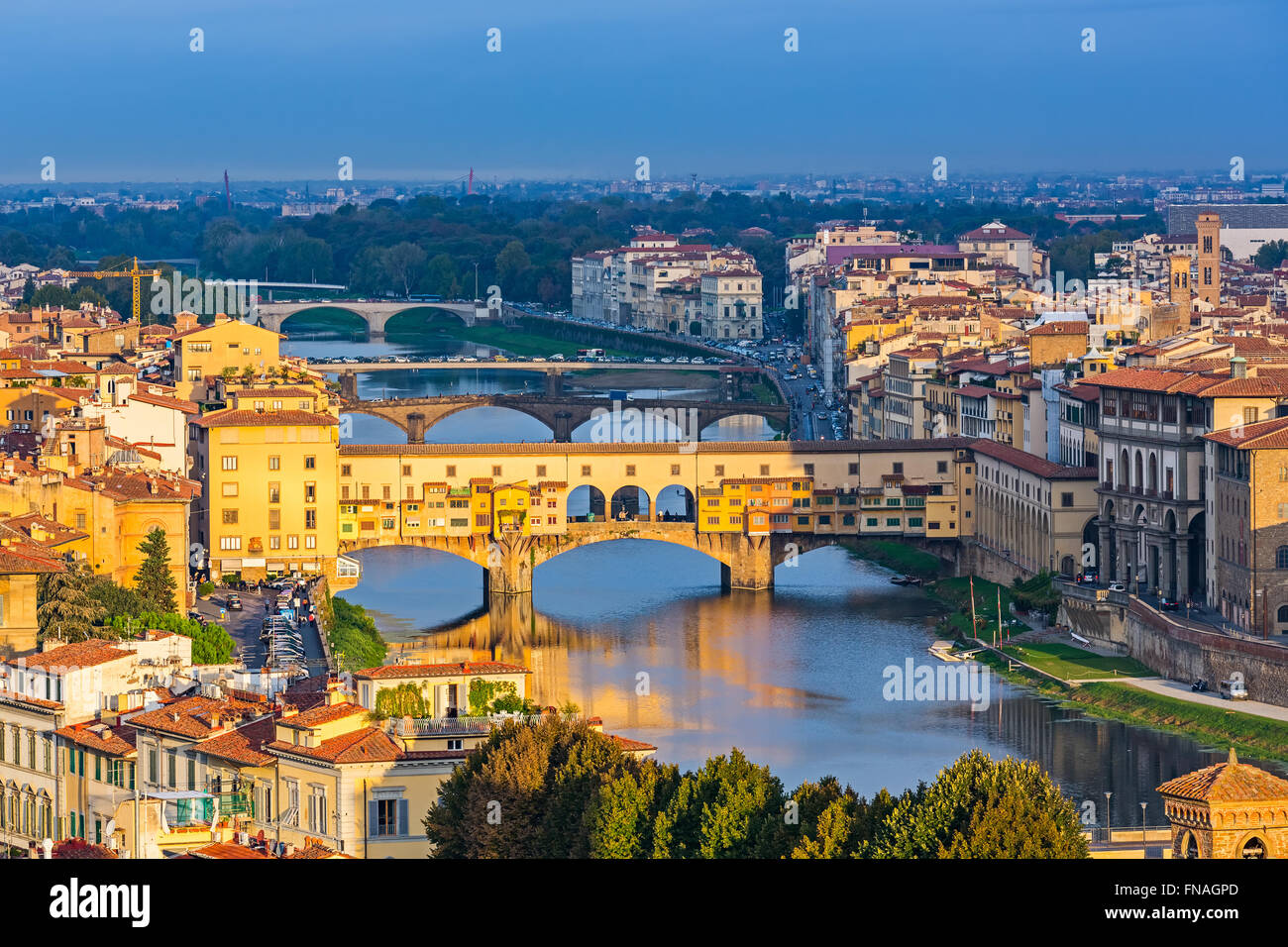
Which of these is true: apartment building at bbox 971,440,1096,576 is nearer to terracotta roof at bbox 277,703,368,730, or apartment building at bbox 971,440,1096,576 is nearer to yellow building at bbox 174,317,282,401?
yellow building at bbox 174,317,282,401

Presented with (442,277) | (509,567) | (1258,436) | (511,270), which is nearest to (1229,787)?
(1258,436)

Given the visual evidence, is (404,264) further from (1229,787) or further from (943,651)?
(1229,787)

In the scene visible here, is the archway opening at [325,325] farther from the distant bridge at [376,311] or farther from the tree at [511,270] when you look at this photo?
the tree at [511,270]

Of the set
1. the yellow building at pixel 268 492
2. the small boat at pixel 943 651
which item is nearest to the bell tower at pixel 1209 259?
the yellow building at pixel 268 492

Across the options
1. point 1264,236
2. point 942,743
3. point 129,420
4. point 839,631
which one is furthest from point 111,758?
point 1264,236

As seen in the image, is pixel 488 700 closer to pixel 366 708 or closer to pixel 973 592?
pixel 366 708

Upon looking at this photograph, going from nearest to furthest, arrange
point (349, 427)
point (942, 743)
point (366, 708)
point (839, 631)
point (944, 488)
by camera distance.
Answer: point (366, 708) < point (942, 743) < point (839, 631) < point (944, 488) < point (349, 427)
